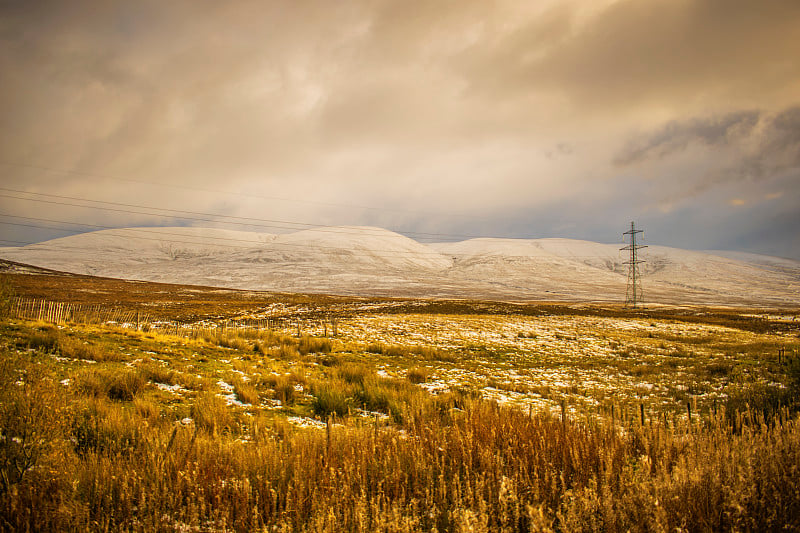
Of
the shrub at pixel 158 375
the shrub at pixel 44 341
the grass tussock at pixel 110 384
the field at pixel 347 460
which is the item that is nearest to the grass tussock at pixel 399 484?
the field at pixel 347 460

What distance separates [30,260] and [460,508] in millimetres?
263922

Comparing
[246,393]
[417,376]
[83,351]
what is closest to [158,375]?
[246,393]

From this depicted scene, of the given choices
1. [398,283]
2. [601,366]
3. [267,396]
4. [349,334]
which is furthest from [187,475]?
[398,283]

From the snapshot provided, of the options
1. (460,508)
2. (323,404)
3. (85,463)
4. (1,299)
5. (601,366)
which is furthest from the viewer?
(601,366)

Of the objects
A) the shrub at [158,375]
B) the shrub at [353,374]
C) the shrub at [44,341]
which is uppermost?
the shrub at [44,341]

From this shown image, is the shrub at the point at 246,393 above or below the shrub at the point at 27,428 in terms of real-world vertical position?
below

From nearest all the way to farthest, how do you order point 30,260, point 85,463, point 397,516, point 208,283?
point 397,516 < point 85,463 < point 208,283 < point 30,260

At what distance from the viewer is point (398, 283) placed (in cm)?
15712

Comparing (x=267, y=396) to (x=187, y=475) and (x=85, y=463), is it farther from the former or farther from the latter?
(x=187, y=475)

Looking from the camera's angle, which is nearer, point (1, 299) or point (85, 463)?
point (85, 463)

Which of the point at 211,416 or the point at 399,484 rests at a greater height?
the point at 399,484

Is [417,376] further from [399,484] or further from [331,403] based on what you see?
[399,484]

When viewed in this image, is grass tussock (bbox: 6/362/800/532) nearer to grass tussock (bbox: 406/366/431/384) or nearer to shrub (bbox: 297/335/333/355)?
grass tussock (bbox: 406/366/431/384)

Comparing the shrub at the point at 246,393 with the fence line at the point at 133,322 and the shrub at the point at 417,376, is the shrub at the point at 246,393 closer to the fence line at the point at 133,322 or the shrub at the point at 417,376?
the shrub at the point at 417,376
